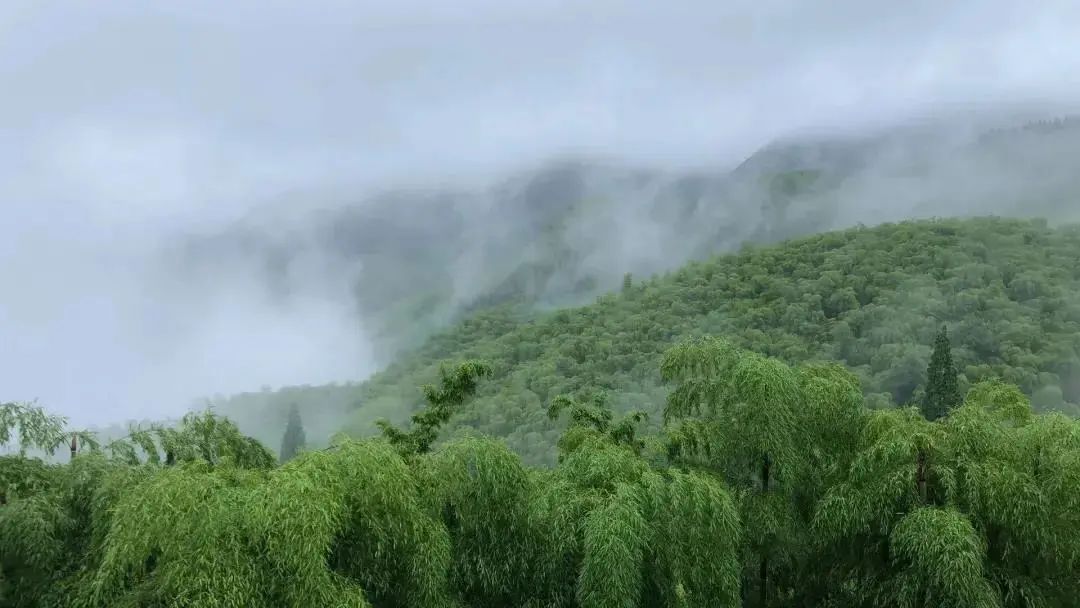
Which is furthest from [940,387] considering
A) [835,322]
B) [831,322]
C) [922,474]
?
[831,322]

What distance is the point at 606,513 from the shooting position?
8727 millimetres

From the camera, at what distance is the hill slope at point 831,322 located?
7756 cm

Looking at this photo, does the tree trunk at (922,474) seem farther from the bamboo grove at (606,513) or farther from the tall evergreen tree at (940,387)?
the tall evergreen tree at (940,387)

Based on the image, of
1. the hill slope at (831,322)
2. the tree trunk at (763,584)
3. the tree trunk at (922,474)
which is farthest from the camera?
the hill slope at (831,322)

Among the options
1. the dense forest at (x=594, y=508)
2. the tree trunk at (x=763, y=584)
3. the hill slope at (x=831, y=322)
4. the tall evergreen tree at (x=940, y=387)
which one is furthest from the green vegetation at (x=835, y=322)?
the dense forest at (x=594, y=508)

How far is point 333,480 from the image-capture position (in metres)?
7.83

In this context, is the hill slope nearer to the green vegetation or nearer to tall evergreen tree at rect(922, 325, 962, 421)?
the green vegetation

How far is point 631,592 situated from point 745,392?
3.17 metres

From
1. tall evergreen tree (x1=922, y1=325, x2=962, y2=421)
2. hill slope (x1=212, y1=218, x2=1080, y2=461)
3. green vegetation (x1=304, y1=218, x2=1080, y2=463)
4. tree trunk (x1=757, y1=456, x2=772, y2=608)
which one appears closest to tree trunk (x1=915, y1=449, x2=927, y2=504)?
tree trunk (x1=757, y1=456, x2=772, y2=608)

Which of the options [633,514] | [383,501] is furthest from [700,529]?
[383,501]

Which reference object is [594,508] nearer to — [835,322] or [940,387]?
[940,387]

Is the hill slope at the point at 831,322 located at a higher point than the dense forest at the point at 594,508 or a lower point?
lower

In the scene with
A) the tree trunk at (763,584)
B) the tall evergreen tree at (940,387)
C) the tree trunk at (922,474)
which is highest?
the tree trunk at (922,474)

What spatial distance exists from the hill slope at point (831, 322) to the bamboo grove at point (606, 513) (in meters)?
43.8
